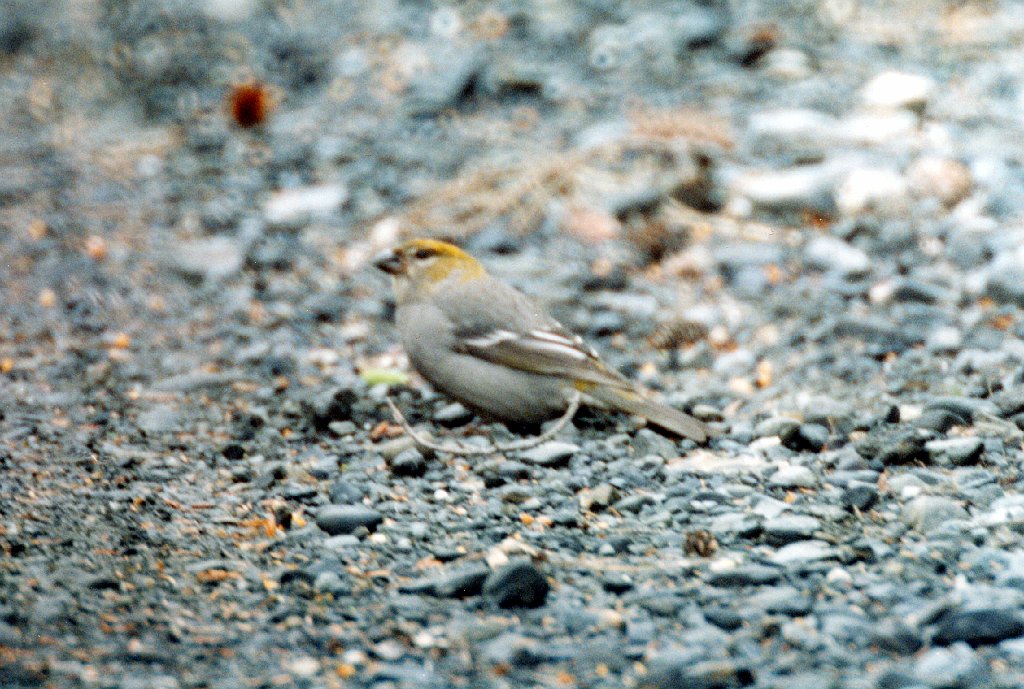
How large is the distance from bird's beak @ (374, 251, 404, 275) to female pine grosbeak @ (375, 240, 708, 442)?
10.0 inches

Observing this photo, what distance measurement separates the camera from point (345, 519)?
3.75 m

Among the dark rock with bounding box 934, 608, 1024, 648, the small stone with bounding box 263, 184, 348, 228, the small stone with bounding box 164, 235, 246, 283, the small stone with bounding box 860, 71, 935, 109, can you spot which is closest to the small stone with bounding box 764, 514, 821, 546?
the dark rock with bounding box 934, 608, 1024, 648

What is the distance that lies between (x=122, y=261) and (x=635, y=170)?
2673 millimetres

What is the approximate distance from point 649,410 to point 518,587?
1.67m

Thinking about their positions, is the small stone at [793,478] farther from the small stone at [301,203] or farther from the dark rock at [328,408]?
the small stone at [301,203]

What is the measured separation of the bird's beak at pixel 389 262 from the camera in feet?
17.9

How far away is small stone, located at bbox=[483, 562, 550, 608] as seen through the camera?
10.4 ft

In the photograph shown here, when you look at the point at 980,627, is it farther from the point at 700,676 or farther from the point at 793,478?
the point at 793,478

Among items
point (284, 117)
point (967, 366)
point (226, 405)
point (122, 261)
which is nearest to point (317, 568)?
point (226, 405)

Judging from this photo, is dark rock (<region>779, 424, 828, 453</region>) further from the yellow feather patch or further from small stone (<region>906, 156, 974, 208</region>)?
small stone (<region>906, 156, 974, 208</region>)

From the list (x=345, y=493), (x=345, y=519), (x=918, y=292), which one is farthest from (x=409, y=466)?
(x=918, y=292)

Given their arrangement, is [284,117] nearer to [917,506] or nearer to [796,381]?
[796,381]

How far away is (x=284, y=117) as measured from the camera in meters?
7.97

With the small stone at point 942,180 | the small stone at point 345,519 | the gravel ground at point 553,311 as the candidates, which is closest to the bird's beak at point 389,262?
the gravel ground at point 553,311
